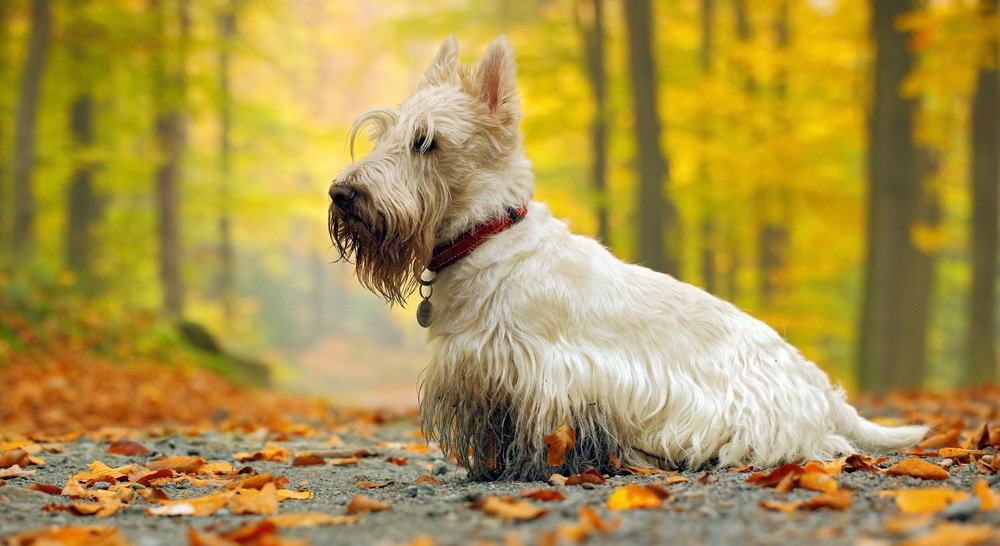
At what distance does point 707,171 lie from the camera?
18.0 m

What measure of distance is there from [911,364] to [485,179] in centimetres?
934

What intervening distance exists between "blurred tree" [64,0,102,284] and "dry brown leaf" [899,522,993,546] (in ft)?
49.0

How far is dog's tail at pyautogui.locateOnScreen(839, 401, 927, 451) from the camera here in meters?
4.93

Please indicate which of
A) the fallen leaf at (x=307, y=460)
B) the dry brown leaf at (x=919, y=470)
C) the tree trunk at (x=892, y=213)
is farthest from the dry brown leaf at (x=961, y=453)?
the tree trunk at (x=892, y=213)

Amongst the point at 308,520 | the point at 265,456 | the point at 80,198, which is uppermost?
the point at 80,198

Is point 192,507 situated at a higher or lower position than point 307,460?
higher

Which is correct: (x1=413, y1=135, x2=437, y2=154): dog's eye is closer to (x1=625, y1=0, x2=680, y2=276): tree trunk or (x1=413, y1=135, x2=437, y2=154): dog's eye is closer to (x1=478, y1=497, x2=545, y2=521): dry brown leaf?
(x1=478, y1=497, x2=545, y2=521): dry brown leaf

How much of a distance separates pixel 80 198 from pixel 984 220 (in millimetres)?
15320

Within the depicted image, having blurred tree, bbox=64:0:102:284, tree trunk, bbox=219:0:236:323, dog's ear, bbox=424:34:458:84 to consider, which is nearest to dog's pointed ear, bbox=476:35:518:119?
dog's ear, bbox=424:34:458:84

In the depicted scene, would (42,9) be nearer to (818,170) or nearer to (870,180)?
(870,180)

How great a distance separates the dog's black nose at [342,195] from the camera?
13.5 feet

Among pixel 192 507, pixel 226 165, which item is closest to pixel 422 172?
pixel 192 507

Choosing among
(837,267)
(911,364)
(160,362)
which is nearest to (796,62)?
(837,267)

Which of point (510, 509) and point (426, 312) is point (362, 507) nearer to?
point (510, 509)
